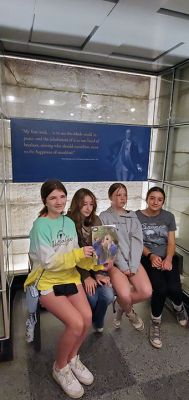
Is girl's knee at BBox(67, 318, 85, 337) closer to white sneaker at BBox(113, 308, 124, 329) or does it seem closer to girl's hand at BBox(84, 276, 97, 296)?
girl's hand at BBox(84, 276, 97, 296)

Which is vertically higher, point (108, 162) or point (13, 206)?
point (108, 162)

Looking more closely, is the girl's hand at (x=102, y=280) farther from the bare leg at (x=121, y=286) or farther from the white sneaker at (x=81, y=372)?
the white sneaker at (x=81, y=372)

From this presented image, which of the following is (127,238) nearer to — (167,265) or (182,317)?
(167,265)

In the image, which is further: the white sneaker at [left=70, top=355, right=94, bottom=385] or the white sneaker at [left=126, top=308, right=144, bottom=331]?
the white sneaker at [left=126, top=308, right=144, bottom=331]

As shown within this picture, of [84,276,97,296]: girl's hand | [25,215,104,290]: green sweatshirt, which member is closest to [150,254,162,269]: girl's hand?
[84,276,97,296]: girl's hand

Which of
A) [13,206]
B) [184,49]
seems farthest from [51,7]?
[13,206]

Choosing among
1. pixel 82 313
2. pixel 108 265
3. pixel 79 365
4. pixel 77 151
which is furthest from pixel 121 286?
pixel 77 151

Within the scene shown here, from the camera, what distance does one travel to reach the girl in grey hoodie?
7.32 ft

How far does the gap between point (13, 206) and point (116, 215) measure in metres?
1.30

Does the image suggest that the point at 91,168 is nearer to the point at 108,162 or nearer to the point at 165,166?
the point at 108,162

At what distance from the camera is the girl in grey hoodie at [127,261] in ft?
7.32

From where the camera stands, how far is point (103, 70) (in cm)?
303

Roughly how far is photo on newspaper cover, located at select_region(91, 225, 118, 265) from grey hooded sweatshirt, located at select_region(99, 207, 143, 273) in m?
0.31

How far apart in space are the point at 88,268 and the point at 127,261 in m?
0.41
